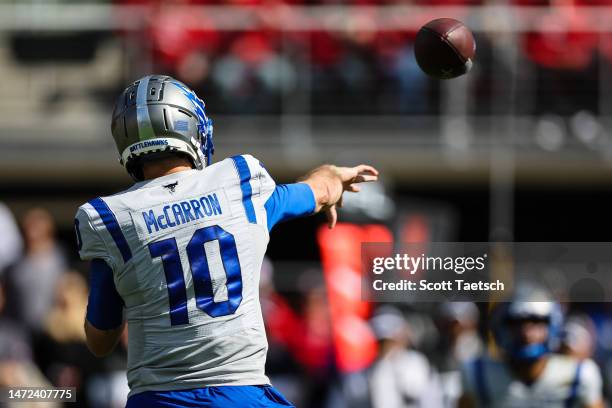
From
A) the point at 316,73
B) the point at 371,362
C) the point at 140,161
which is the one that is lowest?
the point at 371,362

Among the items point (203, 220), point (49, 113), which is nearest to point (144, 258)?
point (203, 220)

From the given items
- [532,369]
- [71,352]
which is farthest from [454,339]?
[71,352]

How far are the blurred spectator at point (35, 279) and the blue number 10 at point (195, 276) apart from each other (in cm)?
713

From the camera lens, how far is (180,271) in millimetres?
3900

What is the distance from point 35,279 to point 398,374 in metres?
3.58

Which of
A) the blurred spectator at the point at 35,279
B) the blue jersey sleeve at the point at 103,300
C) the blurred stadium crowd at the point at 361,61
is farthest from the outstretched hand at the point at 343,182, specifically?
the blurred stadium crowd at the point at 361,61

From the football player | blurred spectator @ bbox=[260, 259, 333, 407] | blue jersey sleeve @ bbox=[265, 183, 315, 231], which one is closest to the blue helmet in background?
the football player

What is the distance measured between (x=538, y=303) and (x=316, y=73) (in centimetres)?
747

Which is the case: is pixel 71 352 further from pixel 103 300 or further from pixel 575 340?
pixel 103 300

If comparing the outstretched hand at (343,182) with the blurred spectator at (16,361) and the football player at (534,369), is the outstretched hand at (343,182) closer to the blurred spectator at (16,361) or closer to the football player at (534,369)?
the football player at (534,369)

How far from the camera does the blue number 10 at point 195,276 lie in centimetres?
390

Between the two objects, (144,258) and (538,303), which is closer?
(144,258)

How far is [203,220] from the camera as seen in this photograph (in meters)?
3.93

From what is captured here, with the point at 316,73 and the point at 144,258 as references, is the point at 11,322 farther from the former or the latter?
the point at 144,258
